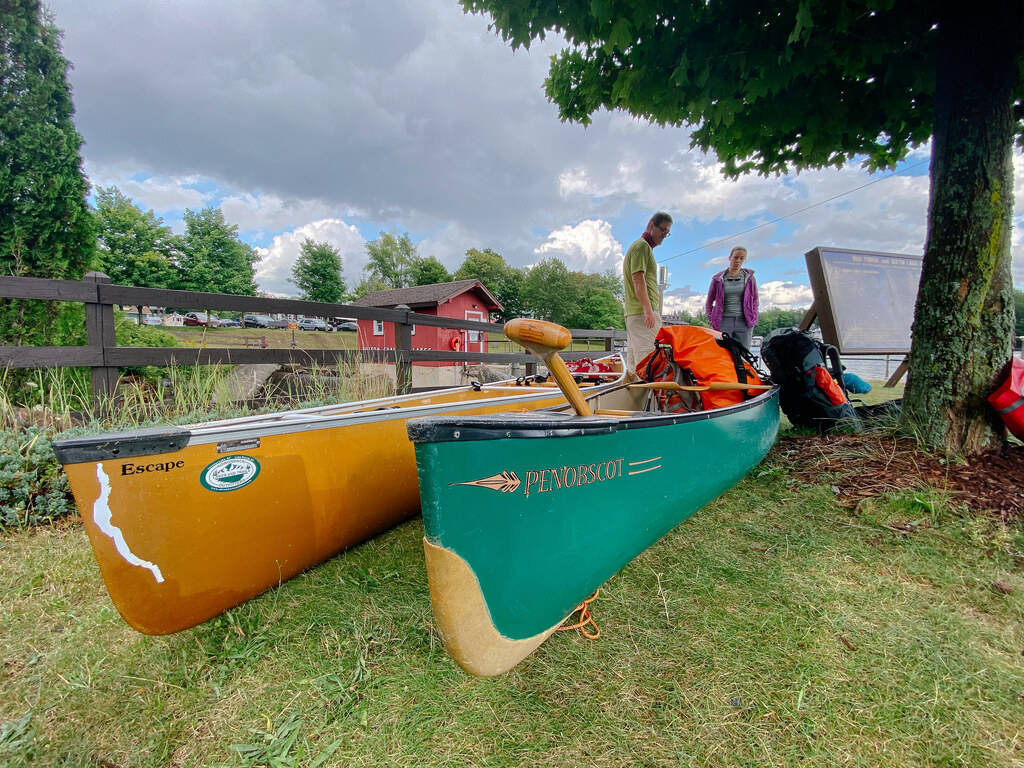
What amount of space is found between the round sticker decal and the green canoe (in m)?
0.91

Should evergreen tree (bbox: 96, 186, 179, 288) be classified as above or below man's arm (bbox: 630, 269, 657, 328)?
above

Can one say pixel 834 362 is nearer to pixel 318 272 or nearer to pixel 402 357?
pixel 402 357

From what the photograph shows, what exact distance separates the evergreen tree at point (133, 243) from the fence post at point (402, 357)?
34.0 meters

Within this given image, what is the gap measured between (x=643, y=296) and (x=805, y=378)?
1.53m

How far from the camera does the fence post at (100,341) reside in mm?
2598

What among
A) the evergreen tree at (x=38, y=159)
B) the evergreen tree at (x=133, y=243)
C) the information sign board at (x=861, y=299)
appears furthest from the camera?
the evergreen tree at (x=133, y=243)

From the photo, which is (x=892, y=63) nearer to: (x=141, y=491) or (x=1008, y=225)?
(x=1008, y=225)

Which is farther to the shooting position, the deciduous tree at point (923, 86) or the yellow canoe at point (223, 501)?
the deciduous tree at point (923, 86)

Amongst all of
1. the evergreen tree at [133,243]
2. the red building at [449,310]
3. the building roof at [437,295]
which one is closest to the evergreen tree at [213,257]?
the evergreen tree at [133,243]

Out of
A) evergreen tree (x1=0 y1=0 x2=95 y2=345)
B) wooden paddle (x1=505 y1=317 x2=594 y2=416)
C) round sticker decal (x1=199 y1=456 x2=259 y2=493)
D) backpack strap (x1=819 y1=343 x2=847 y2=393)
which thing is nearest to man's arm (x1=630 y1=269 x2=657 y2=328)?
backpack strap (x1=819 y1=343 x2=847 y2=393)

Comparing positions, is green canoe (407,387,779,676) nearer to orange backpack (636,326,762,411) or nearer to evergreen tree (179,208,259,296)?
orange backpack (636,326,762,411)

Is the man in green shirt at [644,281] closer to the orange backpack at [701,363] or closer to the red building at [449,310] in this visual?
the orange backpack at [701,363]

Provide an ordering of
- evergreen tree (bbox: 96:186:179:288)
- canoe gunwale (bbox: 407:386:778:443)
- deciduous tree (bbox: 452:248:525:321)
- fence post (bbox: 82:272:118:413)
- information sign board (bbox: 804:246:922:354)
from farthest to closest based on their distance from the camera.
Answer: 1. deciduous tree (bbox: 452:248:525:321)
2. evergreen tree (bbox: 96:186:179:288)
3. information sign board (bbox: 804:246:922:354)
4. fence post (bbox: 82:272:118:413)
5. canoe gunwale (bbox: 407:386:778:443)

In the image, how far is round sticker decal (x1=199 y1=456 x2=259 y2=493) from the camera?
5.03ft
